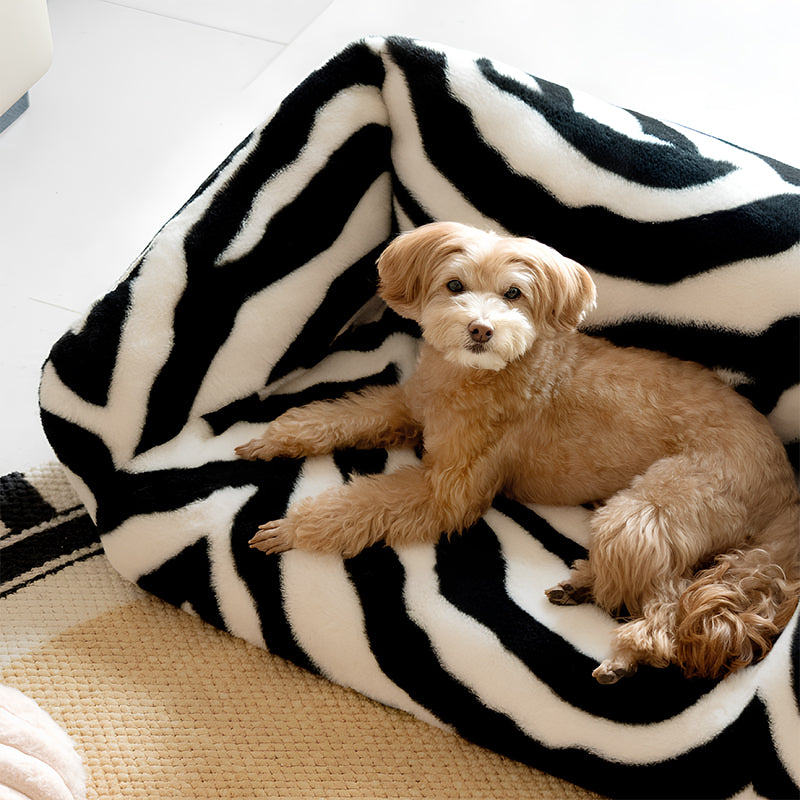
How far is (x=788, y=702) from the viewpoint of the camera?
136cm

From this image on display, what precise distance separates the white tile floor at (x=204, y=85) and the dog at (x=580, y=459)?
0.91 metres

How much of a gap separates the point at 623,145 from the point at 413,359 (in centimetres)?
60

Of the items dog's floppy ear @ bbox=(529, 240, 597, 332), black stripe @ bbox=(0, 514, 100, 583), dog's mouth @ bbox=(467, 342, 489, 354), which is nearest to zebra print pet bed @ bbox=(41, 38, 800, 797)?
black stripe @ bbox=(0, 514, 100, 583)

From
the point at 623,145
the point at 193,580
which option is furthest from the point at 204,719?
the point at 623,145

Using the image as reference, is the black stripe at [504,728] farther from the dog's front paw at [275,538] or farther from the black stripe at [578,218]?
the black stripe at [578,218]

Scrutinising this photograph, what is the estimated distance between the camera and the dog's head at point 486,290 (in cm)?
148

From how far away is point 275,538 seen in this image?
1.64 metres

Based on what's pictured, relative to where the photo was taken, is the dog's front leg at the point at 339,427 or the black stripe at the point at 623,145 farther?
the dog's front leg at the point at 339,427

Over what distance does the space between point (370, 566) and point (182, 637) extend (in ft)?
1.22

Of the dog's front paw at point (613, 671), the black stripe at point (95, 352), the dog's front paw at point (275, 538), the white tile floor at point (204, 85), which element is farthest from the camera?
the white tile floor at point (204, 85)

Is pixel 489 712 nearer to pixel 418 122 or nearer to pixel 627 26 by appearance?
pixel 418 122

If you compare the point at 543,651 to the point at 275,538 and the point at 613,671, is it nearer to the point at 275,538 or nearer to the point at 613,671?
the point at 613,671

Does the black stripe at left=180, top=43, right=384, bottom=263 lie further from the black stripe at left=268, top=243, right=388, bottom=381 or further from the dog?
the dog

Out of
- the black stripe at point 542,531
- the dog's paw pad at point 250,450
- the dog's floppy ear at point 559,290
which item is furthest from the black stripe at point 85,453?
the dog's floppy ear at point 559,290
